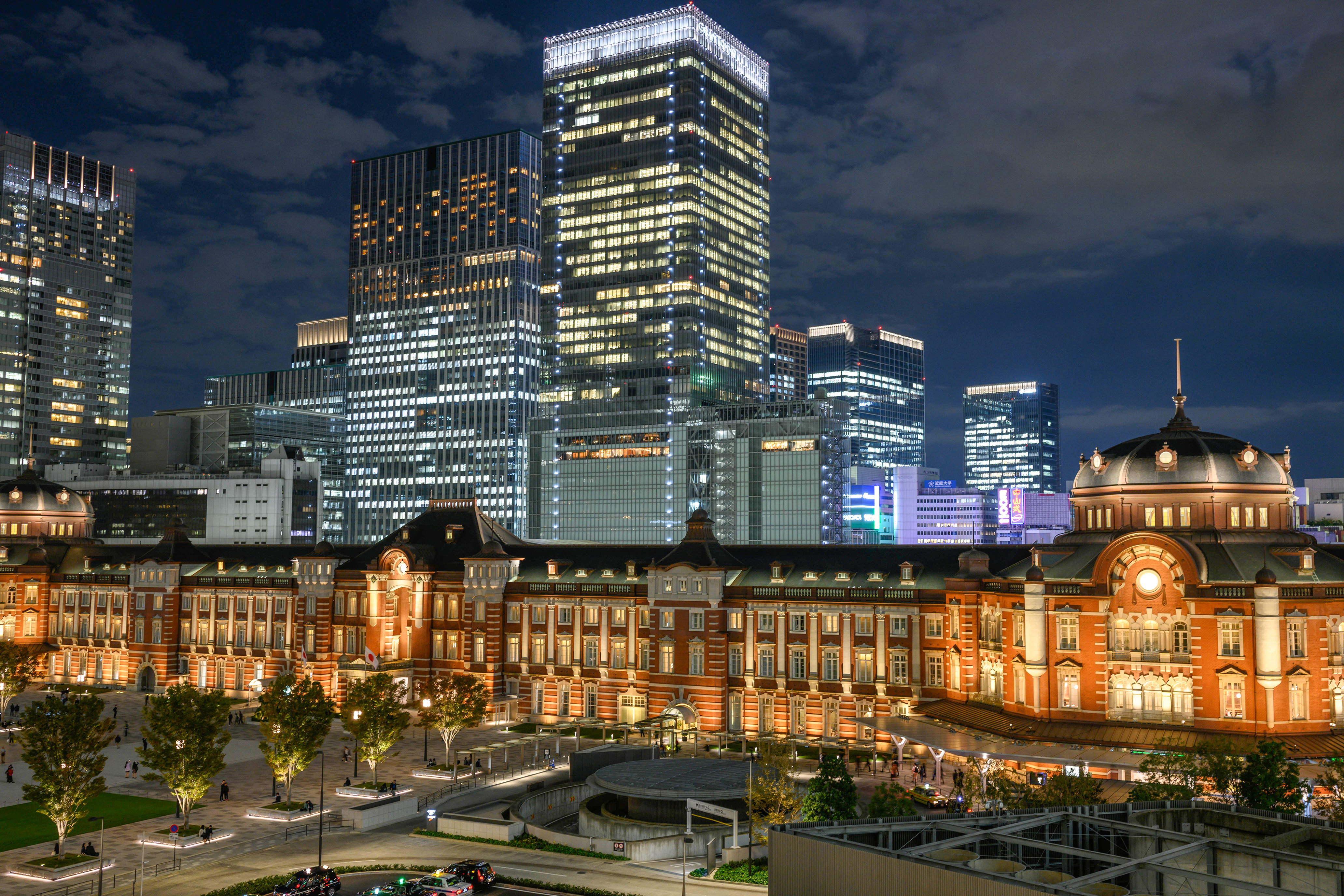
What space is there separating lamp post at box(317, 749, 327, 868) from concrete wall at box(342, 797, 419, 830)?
2.10 meters

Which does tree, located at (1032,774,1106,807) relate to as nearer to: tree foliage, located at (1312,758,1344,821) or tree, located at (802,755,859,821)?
tree, located at (802,755,859,821)

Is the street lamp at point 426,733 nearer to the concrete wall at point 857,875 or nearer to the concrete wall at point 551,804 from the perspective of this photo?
the concrete wall at point 551,804

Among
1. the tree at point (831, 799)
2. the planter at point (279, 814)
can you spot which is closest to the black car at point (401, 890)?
the planter at point (279, 814)

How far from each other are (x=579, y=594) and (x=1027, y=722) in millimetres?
43577

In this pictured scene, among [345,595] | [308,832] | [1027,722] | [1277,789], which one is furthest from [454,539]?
[1277,789]

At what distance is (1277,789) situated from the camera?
188ft

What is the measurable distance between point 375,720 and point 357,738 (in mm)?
2826

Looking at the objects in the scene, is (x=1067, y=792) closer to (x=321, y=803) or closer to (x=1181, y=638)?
(x=1181, y=638)

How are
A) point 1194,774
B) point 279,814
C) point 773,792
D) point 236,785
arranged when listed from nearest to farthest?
1. point 773,792
2. point 1194,774
3. point 279,814
4. point 236,785

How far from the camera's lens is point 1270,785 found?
5700 cm

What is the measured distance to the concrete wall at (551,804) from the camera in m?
71.9

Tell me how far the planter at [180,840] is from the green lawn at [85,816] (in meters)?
3.09

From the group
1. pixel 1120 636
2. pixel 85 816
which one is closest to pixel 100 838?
pixel 85 816

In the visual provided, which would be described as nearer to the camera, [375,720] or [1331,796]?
[1331,796]
